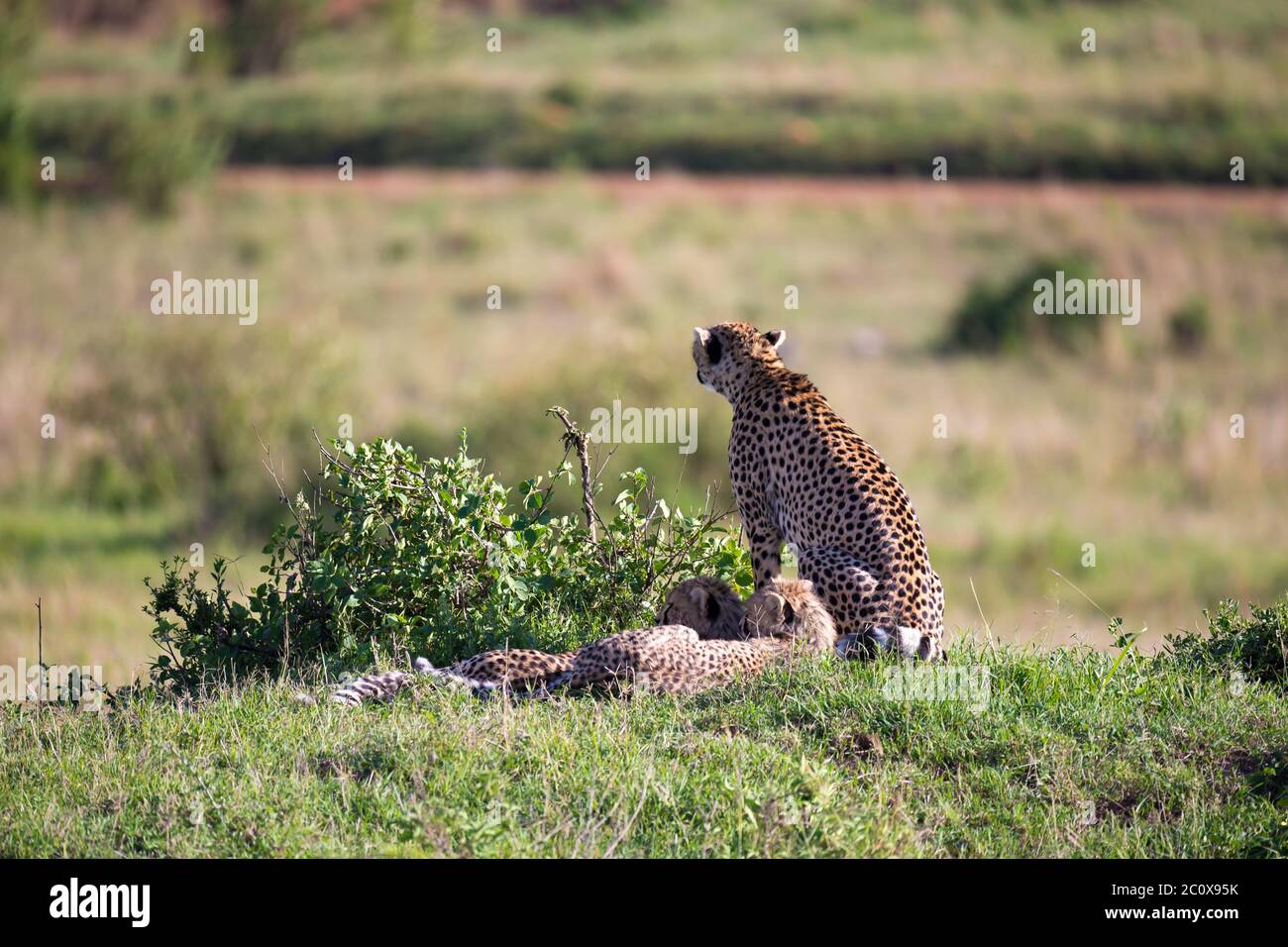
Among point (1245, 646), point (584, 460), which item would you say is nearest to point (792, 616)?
point (584, 460)

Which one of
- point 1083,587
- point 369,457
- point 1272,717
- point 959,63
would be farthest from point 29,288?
point 1272,717

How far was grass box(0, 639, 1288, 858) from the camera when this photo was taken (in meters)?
5.48

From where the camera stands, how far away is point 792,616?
7086 millimetres

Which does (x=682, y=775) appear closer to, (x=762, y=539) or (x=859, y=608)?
(x=859, y=608)

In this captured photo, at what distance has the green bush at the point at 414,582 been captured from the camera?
24.3ft

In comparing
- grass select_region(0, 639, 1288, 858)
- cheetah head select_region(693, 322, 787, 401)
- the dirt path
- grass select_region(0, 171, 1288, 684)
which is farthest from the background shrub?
grass select_region(0, 639, 1288, 858)

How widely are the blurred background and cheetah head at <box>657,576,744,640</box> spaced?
7030 millimetres

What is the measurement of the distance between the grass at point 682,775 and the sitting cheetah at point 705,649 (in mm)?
132

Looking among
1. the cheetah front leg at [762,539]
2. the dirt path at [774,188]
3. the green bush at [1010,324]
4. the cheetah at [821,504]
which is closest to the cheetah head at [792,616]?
the cheetah at [821,504]

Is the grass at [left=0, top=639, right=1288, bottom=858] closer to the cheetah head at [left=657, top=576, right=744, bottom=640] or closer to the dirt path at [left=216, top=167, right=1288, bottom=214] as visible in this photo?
the cheetah head at [left=657, top=576, right=744, bottom=640]

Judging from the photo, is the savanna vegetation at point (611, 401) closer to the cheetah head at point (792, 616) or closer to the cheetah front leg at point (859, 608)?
the cheetah front leg at point (859, 608)

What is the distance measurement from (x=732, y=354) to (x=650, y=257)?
2004cm

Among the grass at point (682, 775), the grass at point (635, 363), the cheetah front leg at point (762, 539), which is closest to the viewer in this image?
the grass at point (682, 775)
